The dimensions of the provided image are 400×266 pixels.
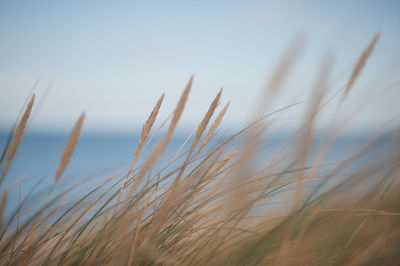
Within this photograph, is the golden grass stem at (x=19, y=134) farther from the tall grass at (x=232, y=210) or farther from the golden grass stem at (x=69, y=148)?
the golden grass stem at (x=69, y=148)

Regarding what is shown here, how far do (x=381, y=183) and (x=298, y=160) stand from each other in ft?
0.78

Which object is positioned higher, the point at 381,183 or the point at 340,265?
the point at 381,183

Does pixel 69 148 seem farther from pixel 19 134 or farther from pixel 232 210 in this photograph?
pixel 232 210

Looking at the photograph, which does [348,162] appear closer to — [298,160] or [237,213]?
[298,160]

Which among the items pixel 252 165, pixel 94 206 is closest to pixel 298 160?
pixel 252 165

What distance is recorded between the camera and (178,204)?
85 centimetres

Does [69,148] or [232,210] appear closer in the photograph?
[69,148]

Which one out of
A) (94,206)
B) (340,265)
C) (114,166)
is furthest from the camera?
(114,166)

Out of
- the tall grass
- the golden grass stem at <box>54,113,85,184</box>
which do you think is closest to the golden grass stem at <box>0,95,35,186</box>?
the tall grass

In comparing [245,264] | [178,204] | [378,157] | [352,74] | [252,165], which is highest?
[352,74]

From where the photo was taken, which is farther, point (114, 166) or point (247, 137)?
point (114, 166)

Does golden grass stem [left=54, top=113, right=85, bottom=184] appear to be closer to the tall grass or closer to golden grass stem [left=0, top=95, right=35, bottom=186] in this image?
the tall grass

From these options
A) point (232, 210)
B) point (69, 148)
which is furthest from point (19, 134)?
point (232, 210)

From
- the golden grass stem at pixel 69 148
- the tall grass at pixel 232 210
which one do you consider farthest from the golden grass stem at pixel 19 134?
the golden grass stem at pixel 69 148
